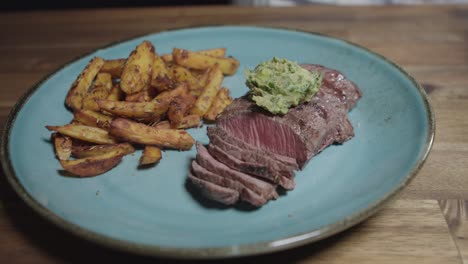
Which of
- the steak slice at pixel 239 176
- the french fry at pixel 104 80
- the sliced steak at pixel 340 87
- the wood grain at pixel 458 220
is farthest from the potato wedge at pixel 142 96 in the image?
the wood grain at pixel 458 220

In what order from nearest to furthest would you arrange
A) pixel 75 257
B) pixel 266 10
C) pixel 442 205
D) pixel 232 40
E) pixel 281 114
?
pixel 75 257
pixel 442 205
pixel 281 114
pixel 232 40
pixel 266 10

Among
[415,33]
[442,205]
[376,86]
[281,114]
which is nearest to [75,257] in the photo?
[281,114]

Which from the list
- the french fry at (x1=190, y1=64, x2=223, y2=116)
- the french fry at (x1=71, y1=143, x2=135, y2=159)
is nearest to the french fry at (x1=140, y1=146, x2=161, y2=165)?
the french fry at (x1=71, y1=143, x2=135, y2=159)

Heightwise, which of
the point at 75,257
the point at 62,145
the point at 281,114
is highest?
the point at 281,114

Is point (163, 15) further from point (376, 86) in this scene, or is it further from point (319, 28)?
point (376, 86)

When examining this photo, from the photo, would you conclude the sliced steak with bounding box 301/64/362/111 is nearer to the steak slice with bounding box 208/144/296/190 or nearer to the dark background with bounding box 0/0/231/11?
the steak slice with bounding box 208/144/296/190

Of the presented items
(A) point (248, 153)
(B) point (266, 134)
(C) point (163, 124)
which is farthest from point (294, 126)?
(C) point (163, 124)

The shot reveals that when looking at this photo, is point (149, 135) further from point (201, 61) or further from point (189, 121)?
point (201, 61)
